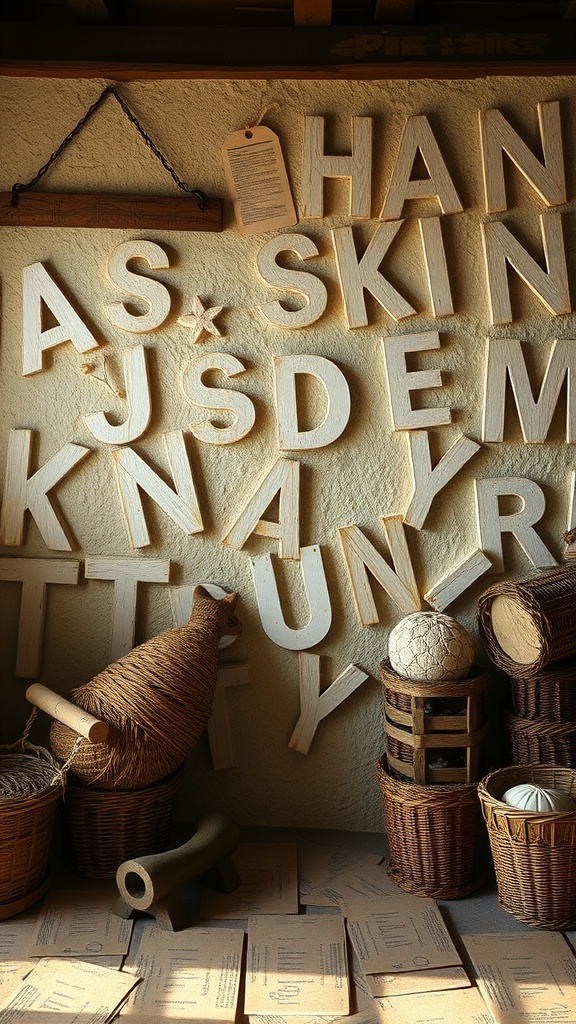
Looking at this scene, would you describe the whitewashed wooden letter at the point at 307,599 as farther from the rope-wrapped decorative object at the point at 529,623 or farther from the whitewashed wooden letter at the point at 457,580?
the rope-wrapped decorative object at the point at 529,623

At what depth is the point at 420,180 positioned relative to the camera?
306cm

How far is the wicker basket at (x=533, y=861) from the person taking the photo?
2529mm

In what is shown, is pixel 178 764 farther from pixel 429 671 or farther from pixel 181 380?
pixel 181 380

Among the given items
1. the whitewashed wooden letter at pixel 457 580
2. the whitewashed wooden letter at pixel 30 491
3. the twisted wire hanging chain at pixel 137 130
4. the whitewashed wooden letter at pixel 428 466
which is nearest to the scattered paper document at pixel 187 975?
the whitewashed wooden letter at pixel 457 580

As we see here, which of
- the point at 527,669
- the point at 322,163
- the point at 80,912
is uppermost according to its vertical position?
the point at 322,163

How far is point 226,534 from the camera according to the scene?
10.5 ft

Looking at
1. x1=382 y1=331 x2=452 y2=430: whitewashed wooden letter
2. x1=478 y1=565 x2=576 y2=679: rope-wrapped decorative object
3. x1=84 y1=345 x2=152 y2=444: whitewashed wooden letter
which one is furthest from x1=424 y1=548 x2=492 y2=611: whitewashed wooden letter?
x1=84 y1=345 x2=152 y2=444: whitewashed wooden letter

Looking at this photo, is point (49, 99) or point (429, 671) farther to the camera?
point (49, 99)

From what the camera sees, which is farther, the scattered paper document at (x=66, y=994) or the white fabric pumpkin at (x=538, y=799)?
the white fabric pumpkin at (x=538, y=799)

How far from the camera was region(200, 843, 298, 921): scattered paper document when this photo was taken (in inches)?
107

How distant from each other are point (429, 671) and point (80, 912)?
1.27 m

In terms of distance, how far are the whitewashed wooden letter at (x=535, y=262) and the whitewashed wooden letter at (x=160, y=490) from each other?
1.22m

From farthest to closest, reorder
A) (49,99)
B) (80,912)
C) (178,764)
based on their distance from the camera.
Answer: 1. (49,99)
2. (178,764)
3. (80,912)

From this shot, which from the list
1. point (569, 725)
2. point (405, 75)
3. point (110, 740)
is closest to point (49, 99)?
point (405, 75)
